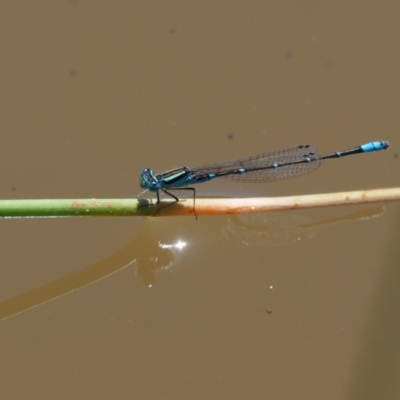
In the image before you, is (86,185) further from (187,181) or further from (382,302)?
(382,302)

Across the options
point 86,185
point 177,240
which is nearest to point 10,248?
point 86,185

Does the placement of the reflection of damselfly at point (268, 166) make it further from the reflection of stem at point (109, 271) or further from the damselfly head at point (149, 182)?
the reflection of stem at point (109, 271)

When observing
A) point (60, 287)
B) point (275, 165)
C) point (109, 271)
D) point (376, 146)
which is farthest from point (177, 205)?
point (376, 146)

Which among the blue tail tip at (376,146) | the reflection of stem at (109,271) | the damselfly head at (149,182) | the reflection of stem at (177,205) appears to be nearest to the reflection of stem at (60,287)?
the reflection of stem at (109,271)

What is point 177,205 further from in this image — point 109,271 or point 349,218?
point 349,218

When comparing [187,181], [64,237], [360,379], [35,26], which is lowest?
[360,379]

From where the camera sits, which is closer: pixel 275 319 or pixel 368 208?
pixel 275 319

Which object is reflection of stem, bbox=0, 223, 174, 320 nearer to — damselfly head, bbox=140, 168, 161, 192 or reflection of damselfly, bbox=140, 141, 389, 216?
damselfly head, bbox=140, 168, 161, 192
